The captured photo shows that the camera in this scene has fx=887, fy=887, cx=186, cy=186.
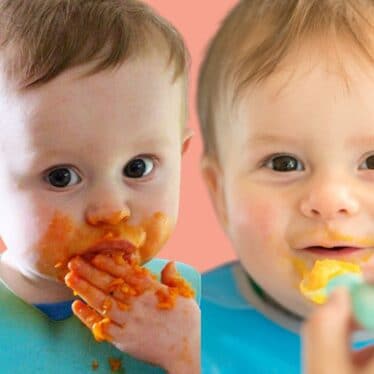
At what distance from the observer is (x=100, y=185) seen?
88 centimetres

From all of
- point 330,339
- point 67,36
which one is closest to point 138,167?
point 67,36

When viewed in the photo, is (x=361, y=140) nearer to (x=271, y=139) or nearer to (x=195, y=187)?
(x=271, y=139)

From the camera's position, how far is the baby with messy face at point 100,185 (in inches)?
34.0

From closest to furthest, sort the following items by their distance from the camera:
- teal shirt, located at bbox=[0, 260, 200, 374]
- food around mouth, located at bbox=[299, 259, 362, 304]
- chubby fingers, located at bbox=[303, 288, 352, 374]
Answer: chubby fingers, located at bbox=[303, 288, 352, 374], food around mouth, located at bbox=[299, 259, 362, 304], teal shirt, located at bbox=[0, 260, 200, 374]

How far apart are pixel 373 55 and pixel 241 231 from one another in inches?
8.9

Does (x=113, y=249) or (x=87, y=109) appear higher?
(x=87, y=109)

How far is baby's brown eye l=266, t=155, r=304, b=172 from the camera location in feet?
2.96

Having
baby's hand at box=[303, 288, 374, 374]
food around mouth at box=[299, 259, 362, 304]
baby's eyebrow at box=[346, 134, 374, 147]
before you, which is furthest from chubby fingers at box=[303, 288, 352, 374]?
baby's eyebrow at box=[346, 134, 374, 147]

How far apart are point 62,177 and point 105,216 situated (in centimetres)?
6

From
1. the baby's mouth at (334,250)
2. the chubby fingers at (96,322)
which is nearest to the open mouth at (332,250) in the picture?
the baby's mouth at (334,250)

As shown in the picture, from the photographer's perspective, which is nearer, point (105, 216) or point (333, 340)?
point (333, 340)

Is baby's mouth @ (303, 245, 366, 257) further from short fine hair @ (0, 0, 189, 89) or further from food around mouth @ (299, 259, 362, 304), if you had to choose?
short fine hair @ (0, 0, 189, 89)

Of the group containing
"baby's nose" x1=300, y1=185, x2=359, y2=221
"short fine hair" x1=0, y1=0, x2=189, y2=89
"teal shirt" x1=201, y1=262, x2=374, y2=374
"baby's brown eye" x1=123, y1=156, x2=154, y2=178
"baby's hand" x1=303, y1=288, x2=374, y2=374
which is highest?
"short fine hair" x1=0, y1=0, x2=189, y2=89

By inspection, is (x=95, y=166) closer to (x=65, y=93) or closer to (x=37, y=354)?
(x=65, y=93)
